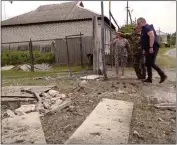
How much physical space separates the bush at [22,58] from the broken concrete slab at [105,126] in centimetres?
1709

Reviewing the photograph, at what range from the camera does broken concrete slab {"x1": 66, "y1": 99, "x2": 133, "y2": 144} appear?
12.8 feet

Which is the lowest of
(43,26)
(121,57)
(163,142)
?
(163,142)

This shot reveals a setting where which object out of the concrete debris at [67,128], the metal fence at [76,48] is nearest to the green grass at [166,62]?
the metal fence at [76,48]

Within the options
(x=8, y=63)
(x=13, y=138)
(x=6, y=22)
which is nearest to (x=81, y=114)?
(x=13, y=138)

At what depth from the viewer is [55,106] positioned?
5.98 meters

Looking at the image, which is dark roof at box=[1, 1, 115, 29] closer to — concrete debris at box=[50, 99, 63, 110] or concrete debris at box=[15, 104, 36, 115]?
concrete debris at box=[50, 99, 63, 110]

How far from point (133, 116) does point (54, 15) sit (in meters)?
27.0

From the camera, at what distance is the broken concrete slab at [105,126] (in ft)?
12.8

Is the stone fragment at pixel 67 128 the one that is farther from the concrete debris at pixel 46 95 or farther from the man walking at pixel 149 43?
the man walking at pixel 149 43

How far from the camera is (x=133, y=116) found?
5199 mm

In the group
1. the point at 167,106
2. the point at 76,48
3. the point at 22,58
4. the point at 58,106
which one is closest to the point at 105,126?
the point at 58,106

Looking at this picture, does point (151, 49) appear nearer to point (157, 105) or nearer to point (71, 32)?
point (157, 105)

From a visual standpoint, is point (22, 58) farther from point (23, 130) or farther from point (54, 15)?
point (23, 130)

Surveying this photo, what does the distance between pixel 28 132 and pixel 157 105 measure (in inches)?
100
